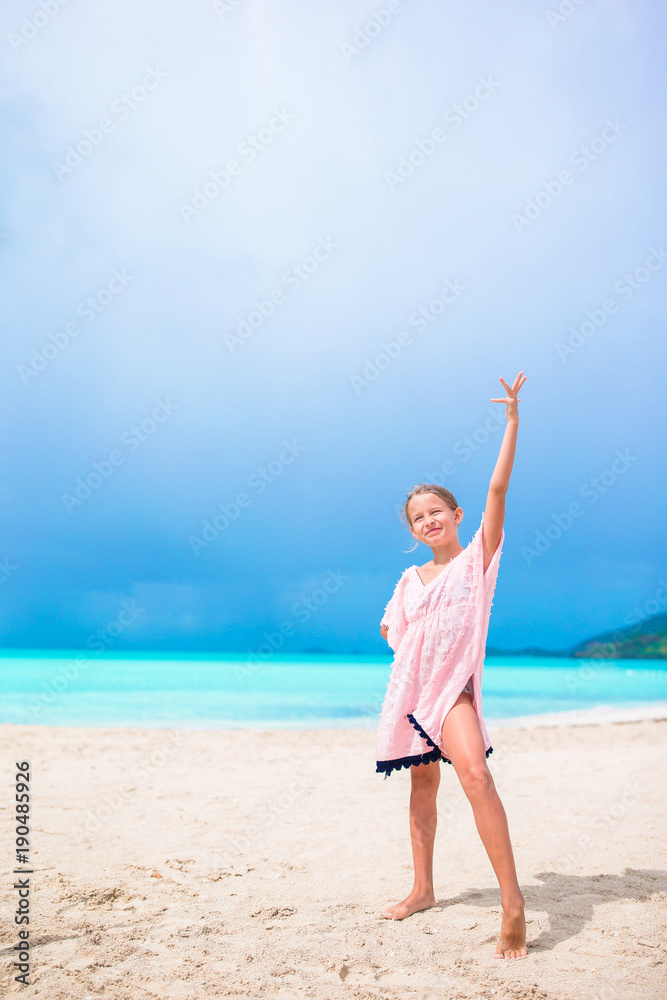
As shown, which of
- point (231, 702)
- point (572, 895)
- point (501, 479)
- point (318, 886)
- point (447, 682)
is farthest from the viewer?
point (231, 702)

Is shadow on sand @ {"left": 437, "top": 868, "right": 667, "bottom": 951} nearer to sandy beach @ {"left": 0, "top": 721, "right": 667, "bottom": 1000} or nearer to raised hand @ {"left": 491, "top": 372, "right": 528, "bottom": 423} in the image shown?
sandy beach @ {"left": 0, "top": 721, "right": 667, "bottom": 1000}

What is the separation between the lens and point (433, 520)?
3400 mm

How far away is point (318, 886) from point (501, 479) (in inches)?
102

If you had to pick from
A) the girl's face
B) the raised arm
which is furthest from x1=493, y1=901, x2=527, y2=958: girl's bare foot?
the girl's face

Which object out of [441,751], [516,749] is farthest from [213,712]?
[441,751]

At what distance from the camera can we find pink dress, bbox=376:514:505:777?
3070mm

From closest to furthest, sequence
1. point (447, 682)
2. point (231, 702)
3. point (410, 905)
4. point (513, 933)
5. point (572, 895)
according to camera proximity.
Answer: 1. point (513, 933)
2. point (447, 682)
3. point (410, 905)
4. point (572, 895)
5. point (231, 702)

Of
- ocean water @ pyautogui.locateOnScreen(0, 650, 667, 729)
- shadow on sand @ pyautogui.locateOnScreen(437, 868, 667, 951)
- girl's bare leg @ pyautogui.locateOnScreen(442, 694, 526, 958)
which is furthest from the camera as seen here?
ocean water @ pyautogui.locateOnScreen(0, 650, 667, 729)

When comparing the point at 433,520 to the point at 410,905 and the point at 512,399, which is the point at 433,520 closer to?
the point at 512,399

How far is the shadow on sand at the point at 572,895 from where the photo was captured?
313 centimetres

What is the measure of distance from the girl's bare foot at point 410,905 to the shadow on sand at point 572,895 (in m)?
0.13

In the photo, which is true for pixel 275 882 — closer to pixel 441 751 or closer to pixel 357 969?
pixel 357 969

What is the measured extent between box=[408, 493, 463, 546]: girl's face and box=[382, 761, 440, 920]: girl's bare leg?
1147 mm

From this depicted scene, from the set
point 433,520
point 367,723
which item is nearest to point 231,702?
point 367,723
